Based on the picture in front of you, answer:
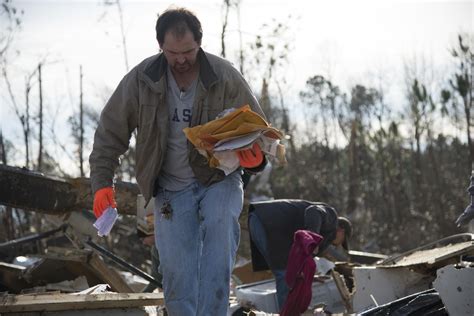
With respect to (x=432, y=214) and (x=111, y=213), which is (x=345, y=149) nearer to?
→ (x=432, y=214)

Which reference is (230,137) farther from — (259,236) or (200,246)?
(259,236)

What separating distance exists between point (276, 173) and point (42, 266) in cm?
1068

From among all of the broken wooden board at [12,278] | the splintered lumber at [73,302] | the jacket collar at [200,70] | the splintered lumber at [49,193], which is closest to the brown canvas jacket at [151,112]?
the jacket collar at [200,70]

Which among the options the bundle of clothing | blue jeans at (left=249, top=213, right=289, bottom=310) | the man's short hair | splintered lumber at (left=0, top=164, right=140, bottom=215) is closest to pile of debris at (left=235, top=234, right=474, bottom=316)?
blue jeans at (left=249, top=213, right=289, bottom=310)

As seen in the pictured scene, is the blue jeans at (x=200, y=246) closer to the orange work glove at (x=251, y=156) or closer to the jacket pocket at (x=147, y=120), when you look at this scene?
the orange work glove at (x=251, y=156)

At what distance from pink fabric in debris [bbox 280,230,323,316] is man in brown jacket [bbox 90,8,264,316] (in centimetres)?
114

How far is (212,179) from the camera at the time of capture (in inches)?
129

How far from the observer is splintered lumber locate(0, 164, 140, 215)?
625cm

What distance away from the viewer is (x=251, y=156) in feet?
10.6

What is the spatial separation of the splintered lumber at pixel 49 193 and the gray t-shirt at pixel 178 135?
3.38 meters

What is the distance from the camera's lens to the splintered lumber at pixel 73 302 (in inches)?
136

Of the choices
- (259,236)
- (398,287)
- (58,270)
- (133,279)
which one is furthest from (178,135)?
(133,279)

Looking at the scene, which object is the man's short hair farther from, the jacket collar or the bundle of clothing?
the bundle of clothing

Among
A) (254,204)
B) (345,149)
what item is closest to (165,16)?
(254,204)
